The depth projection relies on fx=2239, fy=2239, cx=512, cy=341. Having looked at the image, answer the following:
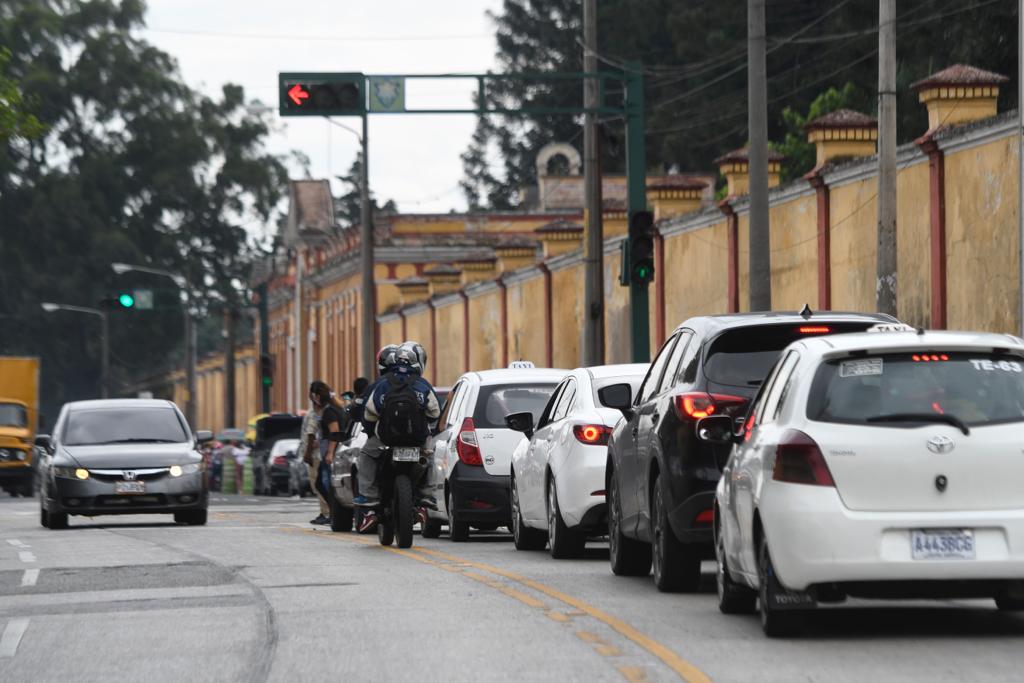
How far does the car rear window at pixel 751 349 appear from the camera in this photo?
13586 millimetres

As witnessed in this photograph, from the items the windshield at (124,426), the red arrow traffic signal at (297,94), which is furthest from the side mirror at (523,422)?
the red arrow traffic signal at (297,94)

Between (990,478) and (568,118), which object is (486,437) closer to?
(990,478)

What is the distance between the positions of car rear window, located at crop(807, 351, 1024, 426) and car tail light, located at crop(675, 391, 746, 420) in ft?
6.96

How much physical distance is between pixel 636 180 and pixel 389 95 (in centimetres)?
410

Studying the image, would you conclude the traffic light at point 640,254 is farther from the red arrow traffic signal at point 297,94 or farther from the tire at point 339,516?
the tire at point 339,516

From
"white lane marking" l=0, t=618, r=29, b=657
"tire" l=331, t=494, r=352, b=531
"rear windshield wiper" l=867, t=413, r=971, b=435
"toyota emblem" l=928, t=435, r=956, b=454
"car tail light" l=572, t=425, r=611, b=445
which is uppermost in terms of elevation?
"rear windshield wiper" l=867, t=413, r=971, b=435

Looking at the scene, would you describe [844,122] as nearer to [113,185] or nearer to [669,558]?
[669,558]

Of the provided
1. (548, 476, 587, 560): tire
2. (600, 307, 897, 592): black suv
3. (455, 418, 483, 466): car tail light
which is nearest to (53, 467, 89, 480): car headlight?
(455, 418, 483, 466): car tail light

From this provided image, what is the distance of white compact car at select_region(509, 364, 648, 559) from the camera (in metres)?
17.0

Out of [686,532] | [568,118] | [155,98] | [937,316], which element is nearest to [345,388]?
[155,98]

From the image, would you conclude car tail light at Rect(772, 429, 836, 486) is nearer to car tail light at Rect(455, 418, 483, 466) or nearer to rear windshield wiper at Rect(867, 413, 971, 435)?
rear windshield wiper at Rect(867, 413, 971, 435)

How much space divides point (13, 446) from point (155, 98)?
46.6 metres

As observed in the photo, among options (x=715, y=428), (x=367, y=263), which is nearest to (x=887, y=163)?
(x=715, y=428)

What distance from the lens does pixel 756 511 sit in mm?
11438
